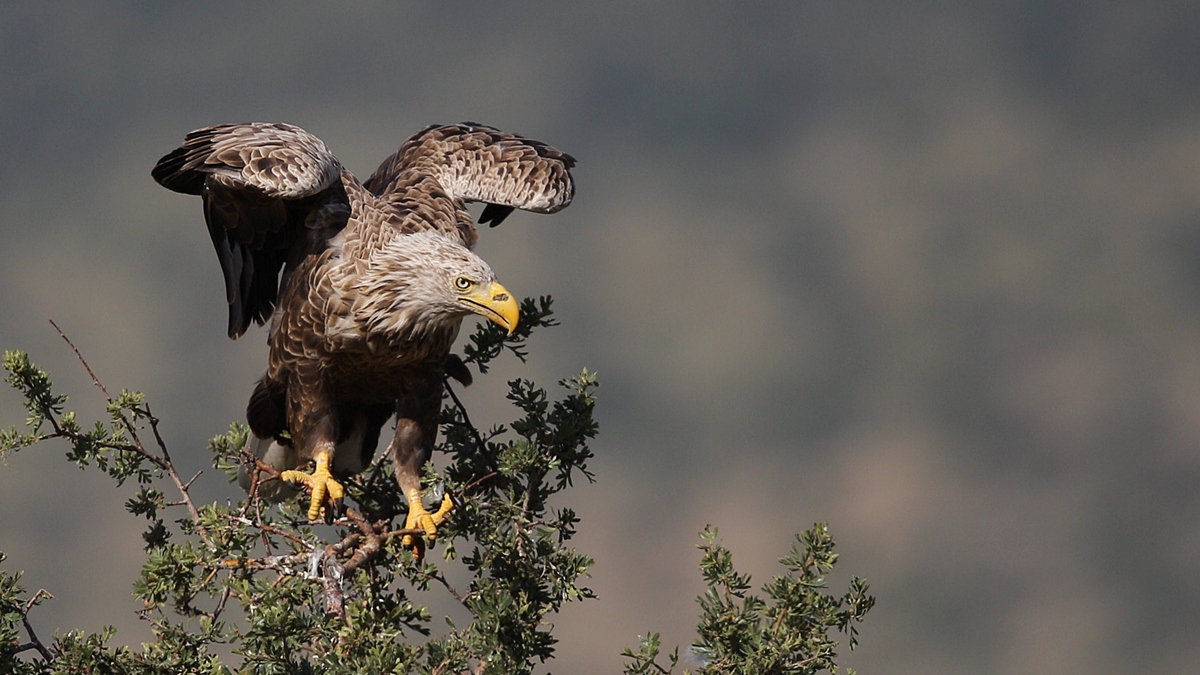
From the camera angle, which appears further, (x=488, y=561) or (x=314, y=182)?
(x=314, y=182)

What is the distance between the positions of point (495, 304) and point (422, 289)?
0.97ft

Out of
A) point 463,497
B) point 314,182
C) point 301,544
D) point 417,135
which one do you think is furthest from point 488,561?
point 417,135

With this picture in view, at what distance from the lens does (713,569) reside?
12.7 ft

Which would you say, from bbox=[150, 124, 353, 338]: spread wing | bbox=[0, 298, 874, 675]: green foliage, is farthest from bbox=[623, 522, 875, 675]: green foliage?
bbox=[150, 124, 353, 338]: spread wing

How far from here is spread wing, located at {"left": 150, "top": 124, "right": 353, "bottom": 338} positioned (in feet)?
15.4

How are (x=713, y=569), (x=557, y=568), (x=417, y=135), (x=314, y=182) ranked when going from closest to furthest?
(x=713, y=569), (x=557, y=568), (x=314, y=182), (x=417, y=135)

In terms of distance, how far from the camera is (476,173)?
5418 mm

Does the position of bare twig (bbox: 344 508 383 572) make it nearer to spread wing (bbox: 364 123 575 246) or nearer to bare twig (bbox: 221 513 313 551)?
bare twig (bbox: 221 513 313 551)

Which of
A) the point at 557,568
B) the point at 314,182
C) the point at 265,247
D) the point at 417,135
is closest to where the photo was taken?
the point at 557,568

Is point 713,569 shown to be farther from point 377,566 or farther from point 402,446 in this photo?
point 402,446

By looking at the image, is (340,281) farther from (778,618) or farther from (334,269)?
(778,618)

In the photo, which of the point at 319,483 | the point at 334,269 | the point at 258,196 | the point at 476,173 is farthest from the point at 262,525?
the point at 476,173

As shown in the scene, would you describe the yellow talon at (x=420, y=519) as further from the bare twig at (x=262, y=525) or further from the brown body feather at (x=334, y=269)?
the bare twig at (x=262, y=525)

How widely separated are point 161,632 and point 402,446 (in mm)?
1195
